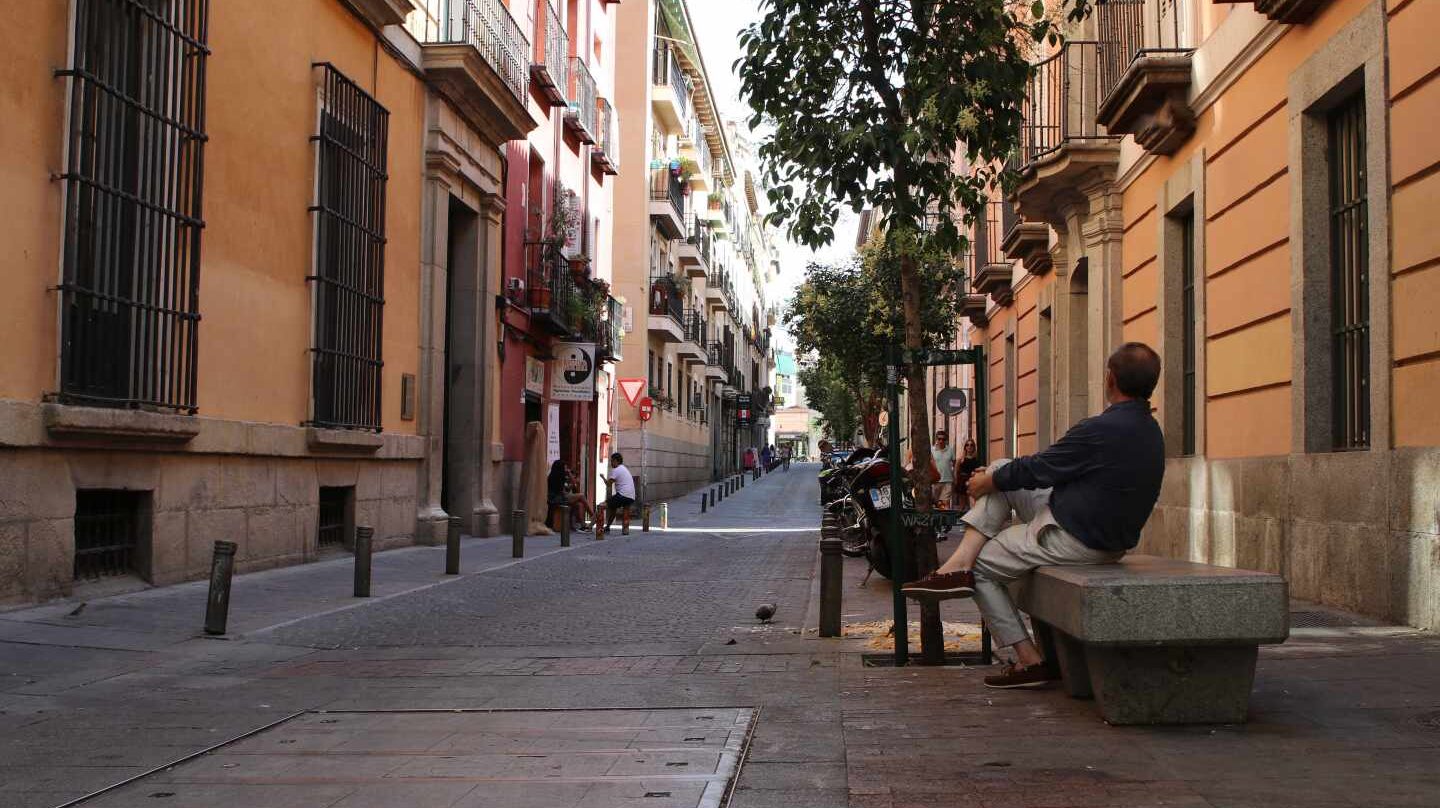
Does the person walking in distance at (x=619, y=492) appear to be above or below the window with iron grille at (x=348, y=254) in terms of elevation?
below

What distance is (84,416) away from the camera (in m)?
9.71

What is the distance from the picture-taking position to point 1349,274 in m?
9.48

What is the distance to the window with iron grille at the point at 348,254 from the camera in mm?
14781

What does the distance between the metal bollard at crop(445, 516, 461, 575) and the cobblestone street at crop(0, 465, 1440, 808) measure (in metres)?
3.54

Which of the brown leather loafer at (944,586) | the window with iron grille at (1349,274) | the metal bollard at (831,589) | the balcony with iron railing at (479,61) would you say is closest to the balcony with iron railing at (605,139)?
the balcony with iron railing at (479,61)

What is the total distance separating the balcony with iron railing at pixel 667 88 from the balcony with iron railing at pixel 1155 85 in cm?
2635

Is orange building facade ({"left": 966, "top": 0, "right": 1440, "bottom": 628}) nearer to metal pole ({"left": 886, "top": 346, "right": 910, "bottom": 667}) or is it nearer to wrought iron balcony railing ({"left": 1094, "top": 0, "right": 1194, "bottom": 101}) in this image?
wrought iron balcony railing ({"left": 1094, "top": 0, "right": 1194, "bottom": 101})

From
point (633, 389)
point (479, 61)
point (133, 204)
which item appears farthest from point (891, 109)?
point (633, 389)

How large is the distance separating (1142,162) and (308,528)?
32.0 ft

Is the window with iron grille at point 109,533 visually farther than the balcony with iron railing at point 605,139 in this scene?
No

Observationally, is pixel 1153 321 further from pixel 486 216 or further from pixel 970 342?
pixel 970 342

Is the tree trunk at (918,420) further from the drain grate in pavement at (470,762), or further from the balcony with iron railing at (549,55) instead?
the balcony with iron railing at (549,55)

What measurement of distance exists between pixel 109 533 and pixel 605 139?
21.1m

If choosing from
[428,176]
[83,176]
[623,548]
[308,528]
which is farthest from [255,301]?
[623,548]
